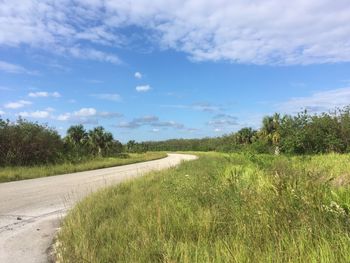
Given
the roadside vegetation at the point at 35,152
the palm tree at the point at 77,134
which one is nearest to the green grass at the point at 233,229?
the roadside vegetation at the point at 35,152

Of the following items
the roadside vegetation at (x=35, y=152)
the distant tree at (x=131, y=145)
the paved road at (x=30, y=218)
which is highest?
the distant tree at (x=131, y=145)

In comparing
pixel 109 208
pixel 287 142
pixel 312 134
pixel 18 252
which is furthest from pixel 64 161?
pixel 18 252

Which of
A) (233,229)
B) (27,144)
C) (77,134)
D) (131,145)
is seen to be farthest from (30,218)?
(131,145)

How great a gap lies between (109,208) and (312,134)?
4064cm

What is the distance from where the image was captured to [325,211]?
20.1 ft

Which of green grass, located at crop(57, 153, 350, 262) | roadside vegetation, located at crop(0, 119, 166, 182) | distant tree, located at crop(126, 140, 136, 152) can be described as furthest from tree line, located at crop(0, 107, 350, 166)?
distant tree, located at crop(126, 140, 136, 152)

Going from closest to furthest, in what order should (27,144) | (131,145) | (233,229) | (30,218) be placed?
(233,229) → (30,218) → (27,144) → (131,145)

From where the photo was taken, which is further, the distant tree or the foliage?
the distant tree

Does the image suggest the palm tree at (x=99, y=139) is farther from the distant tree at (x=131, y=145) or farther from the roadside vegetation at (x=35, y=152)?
the distant tree at (x=131, y=145)

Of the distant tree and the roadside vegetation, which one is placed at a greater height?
the distant tree

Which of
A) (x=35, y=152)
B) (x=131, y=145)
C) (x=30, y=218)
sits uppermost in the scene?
(x=131, y=145)

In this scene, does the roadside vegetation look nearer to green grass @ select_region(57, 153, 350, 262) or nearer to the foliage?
the foliage

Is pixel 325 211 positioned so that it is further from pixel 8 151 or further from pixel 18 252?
pixel 8 151

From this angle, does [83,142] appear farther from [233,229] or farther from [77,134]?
[233,229]
